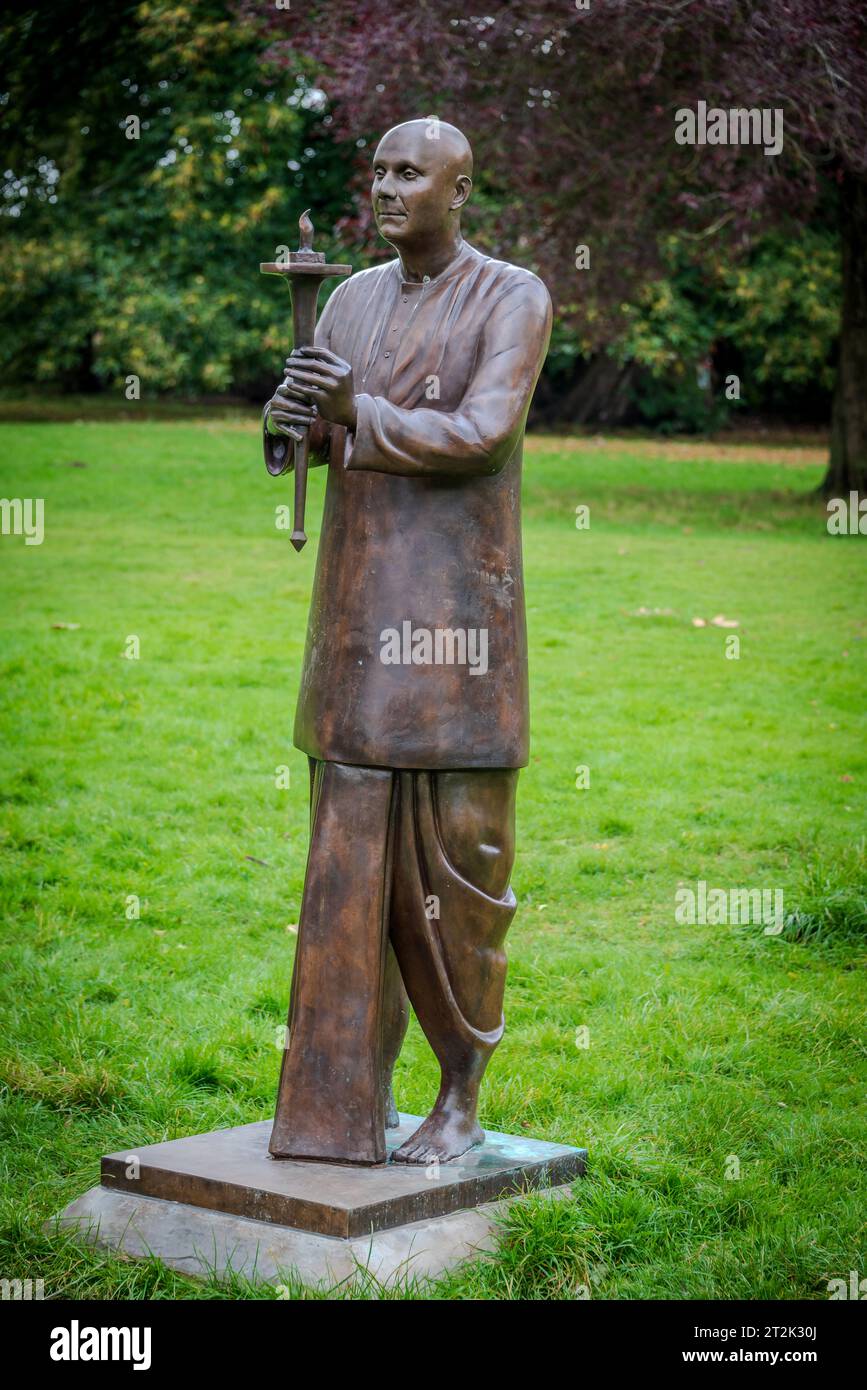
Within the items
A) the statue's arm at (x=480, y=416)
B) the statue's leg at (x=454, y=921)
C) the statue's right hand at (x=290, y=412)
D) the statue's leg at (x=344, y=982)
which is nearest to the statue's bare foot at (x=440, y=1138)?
the statue's leg at (x=454, y=921)

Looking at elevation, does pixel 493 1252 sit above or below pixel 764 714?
below

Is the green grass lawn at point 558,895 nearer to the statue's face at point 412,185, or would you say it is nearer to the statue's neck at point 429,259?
the statue's neck at point 429,259

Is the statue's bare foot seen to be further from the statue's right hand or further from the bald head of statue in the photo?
the bald head of statue

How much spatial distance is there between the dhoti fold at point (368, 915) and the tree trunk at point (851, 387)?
1749 cm

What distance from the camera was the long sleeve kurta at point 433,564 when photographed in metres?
5.07

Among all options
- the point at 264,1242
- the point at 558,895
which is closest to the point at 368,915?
the point at 264,1242

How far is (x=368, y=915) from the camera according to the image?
517 centimetres

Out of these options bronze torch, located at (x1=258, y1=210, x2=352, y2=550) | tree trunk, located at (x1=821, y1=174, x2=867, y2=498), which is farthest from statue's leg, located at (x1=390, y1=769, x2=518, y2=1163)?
tree trunk, located at (x1=821, y1=174, x2=867, y2=498)

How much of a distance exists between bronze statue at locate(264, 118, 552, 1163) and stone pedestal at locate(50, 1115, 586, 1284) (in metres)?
0.16

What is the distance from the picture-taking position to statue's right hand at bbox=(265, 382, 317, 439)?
16.1ft

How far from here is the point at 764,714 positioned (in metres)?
12.4

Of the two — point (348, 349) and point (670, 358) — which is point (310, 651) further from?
point (670, 358)

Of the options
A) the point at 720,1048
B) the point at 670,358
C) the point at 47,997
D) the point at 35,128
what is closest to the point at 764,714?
the point at 720,1048

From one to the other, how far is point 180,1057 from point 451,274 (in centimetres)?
318
